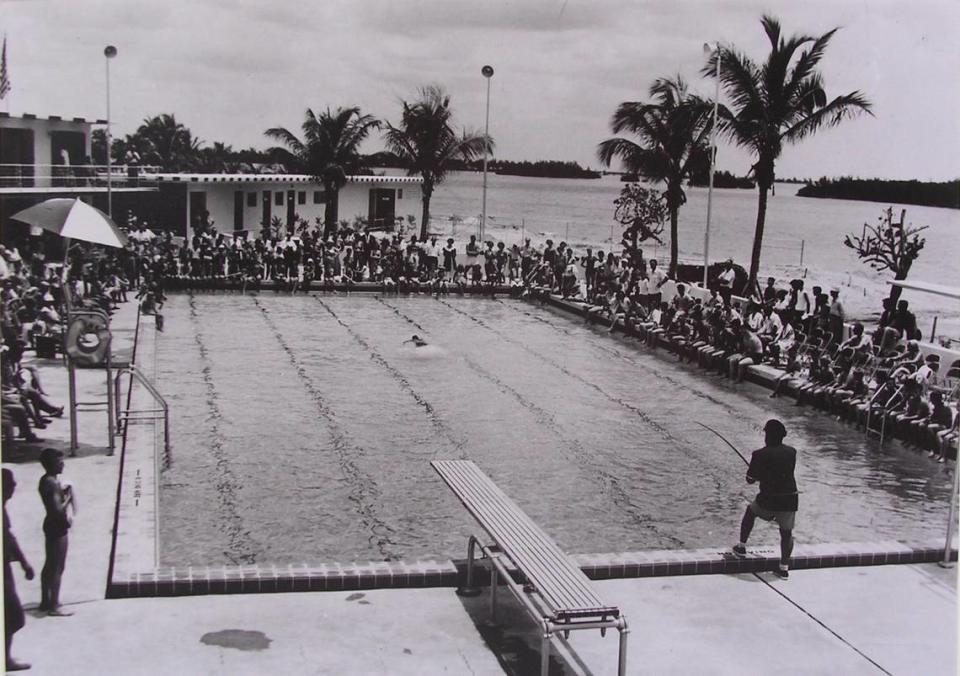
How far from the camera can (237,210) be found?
133 ft

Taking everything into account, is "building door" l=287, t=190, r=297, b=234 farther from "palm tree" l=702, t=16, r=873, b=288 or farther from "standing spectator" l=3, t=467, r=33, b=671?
"standing spectator" l=3, t=467, r=33, b=671

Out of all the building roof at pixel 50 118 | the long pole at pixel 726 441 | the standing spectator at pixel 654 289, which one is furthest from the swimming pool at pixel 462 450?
the building roof at pixel 50 118

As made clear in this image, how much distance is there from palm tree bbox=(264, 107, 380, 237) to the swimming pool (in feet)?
65.8

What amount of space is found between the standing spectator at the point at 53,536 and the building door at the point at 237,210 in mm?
34416

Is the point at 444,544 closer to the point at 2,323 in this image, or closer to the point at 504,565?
the point at 504,565

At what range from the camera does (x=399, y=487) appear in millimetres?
11227

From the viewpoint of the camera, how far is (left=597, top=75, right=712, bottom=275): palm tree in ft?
96.4

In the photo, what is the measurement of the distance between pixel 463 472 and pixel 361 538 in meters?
1.39

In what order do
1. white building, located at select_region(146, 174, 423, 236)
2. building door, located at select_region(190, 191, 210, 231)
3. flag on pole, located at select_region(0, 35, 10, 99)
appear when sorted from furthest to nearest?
1. building door, located at select_region(190, 191, 210, 231)
2. white building, located at select_region(146, 174, 423, 236)
3. flag on pole, located at select_region(0, 35, 10, 99)

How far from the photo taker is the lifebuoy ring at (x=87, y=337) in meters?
10.7

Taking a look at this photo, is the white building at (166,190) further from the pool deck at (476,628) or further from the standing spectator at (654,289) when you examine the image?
the pool deck at (476,628)

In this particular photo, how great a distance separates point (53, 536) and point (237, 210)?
114 feet

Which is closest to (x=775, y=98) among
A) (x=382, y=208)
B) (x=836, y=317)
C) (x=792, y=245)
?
(x=836, y=317)

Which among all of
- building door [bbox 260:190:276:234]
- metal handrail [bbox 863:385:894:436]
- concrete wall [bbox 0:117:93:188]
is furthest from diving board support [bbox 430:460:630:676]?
building door [bbox 260:190:276:234]
